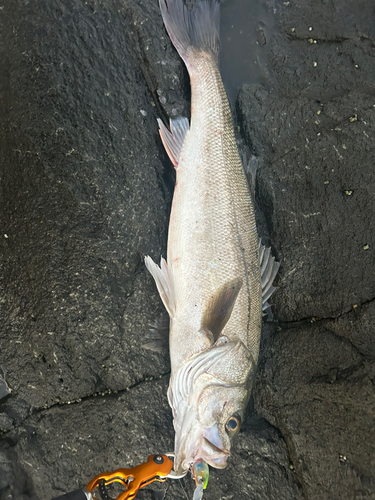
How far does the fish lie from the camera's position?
2395 mm

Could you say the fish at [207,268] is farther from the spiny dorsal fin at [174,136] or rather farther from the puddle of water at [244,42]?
the puddle of water at [244,42]

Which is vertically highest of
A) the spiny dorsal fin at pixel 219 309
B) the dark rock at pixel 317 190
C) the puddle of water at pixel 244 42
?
the puddle of water at pixel 244 42

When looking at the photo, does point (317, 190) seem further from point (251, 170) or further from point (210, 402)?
point (210, 402)

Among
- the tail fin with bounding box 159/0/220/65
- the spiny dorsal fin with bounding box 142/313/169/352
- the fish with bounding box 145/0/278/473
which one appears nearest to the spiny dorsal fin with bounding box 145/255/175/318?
the fish with bounding box 145/0/278/473

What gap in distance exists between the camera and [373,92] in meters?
3.22

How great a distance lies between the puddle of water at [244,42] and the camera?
10.8ft

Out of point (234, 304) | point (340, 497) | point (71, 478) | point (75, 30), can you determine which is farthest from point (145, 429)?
point (75, 30)

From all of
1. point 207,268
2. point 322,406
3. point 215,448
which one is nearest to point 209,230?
point 207,268

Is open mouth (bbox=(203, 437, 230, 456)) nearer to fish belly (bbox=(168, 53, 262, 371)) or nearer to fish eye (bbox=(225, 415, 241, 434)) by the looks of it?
fish eye (bbox=(225, 415, 241, 434))

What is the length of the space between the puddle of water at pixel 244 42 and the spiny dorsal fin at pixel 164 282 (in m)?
1.79

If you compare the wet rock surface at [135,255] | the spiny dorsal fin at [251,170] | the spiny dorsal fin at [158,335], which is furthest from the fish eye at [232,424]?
the spiny dorsal fin at [251,170]

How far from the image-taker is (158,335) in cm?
289

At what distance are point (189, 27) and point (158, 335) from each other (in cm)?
267

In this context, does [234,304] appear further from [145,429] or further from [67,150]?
[67,150]
